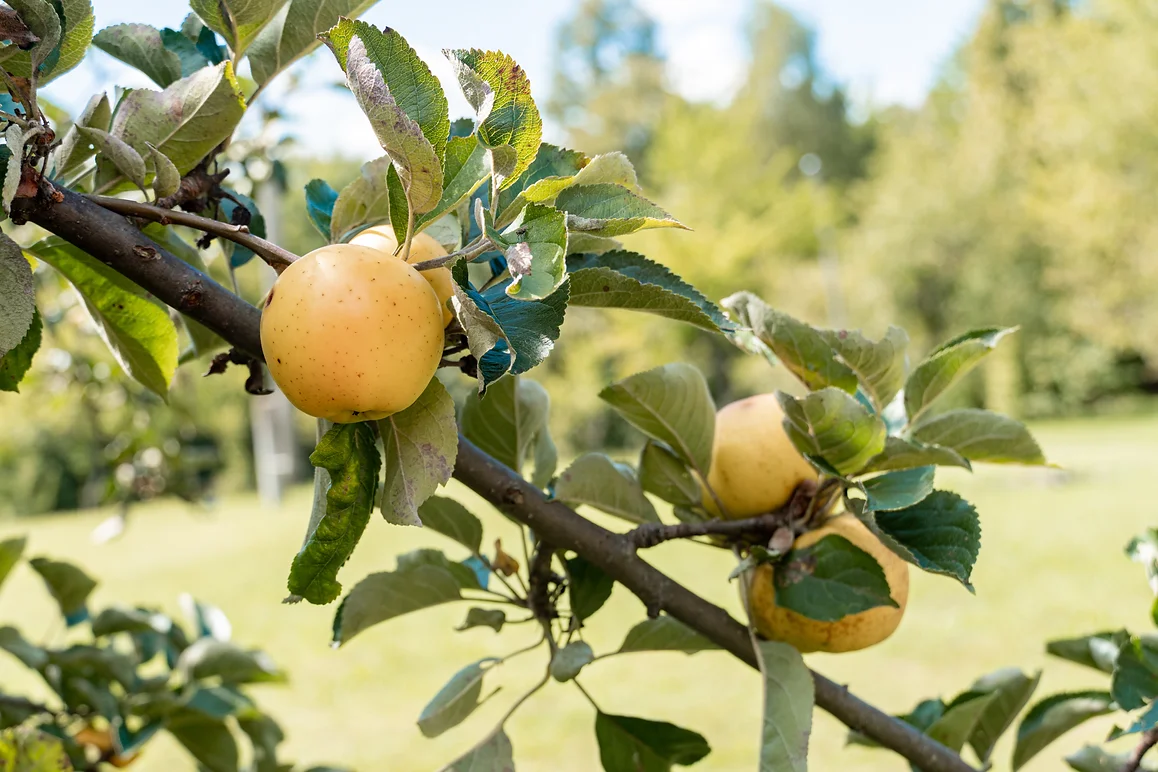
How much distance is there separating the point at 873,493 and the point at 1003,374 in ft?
52.3

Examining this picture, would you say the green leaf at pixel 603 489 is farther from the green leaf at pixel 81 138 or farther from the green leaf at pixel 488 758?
the green leaf at pixel 81 138

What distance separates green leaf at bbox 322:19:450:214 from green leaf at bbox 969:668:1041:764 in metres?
0.75

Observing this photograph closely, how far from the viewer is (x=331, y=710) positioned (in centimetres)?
445

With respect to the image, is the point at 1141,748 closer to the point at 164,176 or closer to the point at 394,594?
the point at 394,594

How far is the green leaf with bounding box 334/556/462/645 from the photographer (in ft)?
2.49

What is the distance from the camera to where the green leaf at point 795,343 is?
718 mm

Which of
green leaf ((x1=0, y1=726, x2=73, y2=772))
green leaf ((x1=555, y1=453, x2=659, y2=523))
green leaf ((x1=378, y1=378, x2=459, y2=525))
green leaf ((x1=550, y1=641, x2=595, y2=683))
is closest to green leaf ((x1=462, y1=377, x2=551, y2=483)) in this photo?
green leaf ((x1=555, y1=453, x2=659, y2=523))

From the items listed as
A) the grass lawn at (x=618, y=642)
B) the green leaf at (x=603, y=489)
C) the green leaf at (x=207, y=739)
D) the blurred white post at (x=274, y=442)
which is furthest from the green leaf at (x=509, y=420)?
the blurred white post at (x=274, y=442)

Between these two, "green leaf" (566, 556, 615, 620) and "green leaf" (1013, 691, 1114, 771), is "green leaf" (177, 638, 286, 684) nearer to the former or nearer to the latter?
"green leaf" (566, 556, 615, 620)

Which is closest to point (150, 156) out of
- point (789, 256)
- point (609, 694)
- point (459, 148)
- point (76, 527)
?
point (459, 148)

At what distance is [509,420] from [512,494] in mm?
175

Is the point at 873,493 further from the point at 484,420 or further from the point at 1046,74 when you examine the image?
the point at 1046,74

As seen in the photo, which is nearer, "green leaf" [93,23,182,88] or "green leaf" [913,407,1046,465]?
"green leaf" [93,23,182,88]

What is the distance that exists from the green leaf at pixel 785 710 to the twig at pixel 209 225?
1.41ft
